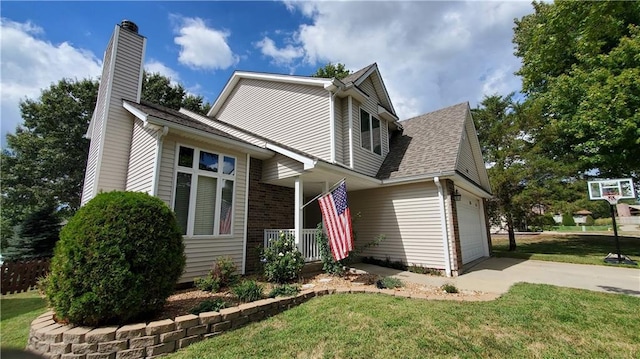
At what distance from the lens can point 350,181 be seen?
9.21 m

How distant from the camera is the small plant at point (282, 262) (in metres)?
6.53

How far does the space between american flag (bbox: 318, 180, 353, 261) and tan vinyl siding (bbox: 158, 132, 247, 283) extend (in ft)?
8.02

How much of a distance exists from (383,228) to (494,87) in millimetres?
14622

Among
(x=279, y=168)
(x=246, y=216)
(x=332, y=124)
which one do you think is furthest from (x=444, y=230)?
(x=246, y=216)

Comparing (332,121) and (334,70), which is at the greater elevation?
(334,70)

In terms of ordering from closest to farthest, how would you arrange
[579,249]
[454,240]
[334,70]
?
[454,240] < [579,249] < [334,70]

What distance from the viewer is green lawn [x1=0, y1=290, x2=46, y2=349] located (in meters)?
4.19

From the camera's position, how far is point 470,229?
1138cm

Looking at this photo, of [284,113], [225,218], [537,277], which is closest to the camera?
[225,218]

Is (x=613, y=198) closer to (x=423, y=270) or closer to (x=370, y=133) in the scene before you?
(x=423, y=270)

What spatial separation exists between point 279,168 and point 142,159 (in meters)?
3.61

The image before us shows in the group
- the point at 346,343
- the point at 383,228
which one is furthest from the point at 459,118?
Answer: the point at 346,343

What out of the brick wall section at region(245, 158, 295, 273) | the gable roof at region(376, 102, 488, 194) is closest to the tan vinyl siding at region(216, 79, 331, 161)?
the brick wall section at region(245, 158, 295, 273)

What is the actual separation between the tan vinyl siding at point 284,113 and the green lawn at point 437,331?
585 cm
